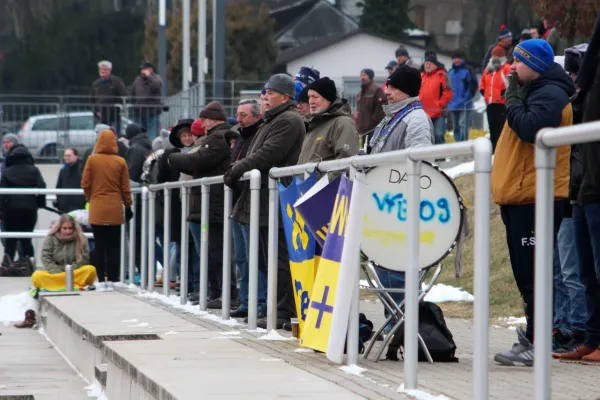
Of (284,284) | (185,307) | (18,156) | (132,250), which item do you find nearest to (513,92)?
A: (284,284)

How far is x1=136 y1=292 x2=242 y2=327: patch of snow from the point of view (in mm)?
10578

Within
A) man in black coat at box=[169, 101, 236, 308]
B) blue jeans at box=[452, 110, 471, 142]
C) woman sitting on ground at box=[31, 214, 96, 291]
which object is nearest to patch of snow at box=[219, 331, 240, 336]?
man in black coat at box=[169, 101, 236, 308]

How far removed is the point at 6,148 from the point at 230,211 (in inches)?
431

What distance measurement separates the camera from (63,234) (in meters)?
16.3

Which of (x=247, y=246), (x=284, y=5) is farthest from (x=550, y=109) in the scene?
(x=284, y=5)

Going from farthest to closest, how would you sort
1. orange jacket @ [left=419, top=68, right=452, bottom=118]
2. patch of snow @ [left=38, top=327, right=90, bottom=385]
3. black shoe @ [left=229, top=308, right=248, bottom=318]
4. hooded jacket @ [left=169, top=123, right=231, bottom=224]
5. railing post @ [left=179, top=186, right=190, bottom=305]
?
orange jacket @ [left=419, top=68, right=452, bottom=118] < railing post @ [left=179, top=186, right=190, bottom=305] < hooded jacket @ [left=169, top=123, right=231, bottom=224] < patch of snow @ [left=38, top=327, right=90, bottom=385] < black shoe @ [left=229, top=308, right=248, bottom=318]

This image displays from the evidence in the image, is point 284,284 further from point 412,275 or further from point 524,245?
point 412,275

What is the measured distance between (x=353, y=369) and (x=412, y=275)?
1176 mm

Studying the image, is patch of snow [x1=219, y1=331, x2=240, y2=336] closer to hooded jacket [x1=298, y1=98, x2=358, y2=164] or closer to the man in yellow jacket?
hooded jacket [x1=298, y1=98, x2=358, y2=164]

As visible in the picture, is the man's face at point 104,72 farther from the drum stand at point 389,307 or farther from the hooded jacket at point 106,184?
the drum stand at point 389,307

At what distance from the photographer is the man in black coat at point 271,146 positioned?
991 centimetres

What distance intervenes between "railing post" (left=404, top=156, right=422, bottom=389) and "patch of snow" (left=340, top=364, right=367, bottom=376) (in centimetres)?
88

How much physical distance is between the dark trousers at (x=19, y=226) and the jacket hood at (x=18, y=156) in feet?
3.13

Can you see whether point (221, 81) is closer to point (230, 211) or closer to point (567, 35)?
point (567, 35)
